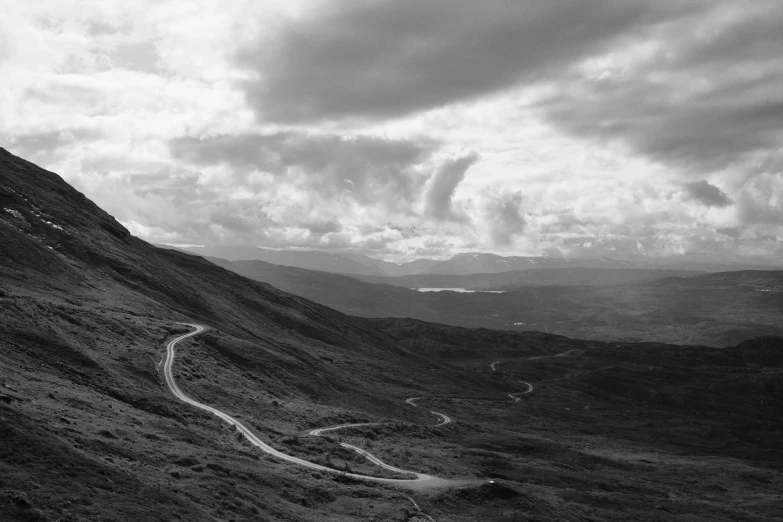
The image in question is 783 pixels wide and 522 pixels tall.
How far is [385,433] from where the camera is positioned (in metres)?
94.1

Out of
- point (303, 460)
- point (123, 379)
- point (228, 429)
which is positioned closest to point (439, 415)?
point (228, 429)

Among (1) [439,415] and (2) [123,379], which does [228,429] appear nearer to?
(2) [123,379]

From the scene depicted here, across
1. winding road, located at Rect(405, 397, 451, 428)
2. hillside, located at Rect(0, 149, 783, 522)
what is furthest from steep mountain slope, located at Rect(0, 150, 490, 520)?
winding road, located at Rect(405, 397, 451, 428)

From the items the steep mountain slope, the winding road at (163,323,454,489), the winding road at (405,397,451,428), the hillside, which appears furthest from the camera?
the winding road at (405,397,451,428)

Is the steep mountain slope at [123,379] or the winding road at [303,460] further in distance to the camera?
the winding road at [303,460]

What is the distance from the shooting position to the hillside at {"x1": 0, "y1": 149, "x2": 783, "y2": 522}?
4109 centimetres

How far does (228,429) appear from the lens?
69312mm

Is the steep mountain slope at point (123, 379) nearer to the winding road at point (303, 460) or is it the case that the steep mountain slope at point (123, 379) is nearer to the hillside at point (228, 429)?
the hillside at point (228, 429)

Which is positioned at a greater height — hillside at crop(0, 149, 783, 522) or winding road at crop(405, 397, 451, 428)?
hillside at crop(0, 149, 783, 522)

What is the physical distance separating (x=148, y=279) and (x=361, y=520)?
5033 inches

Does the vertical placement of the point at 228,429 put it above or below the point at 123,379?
below

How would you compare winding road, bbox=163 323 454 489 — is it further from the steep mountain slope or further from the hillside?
the steep mountain slope

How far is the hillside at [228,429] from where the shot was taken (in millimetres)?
41094

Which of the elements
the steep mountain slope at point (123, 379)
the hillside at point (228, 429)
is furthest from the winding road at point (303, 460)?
the steep mountain slope at point (123, 379)
